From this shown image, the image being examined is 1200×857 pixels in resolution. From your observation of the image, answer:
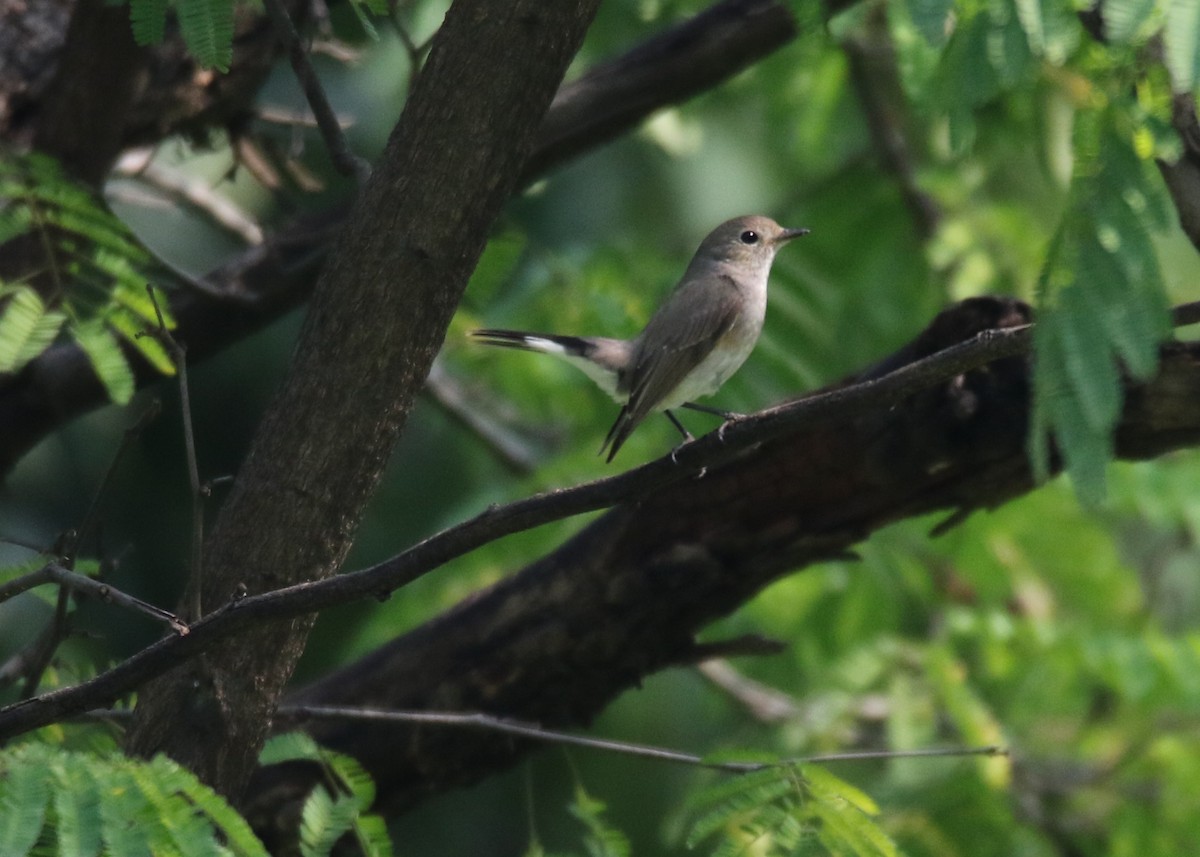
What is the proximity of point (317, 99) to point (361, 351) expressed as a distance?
26.9 inches

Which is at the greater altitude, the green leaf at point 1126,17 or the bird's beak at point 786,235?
the green leaf at point 1126,17

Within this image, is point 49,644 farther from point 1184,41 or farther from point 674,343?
point 1184,41

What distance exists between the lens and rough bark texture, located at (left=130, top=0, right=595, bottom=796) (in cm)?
300

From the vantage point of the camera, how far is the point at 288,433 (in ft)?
9.87

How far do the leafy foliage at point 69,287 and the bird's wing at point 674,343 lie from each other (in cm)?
138

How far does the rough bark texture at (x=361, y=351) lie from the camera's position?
2998mm

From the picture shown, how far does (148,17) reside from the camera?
3.27 metres

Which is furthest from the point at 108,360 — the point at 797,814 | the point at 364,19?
the point at 797,814

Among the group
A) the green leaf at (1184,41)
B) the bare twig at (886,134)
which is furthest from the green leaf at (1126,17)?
the bare twig at (886,134)

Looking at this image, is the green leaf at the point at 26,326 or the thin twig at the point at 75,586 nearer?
the thin twig at the point at 75,586

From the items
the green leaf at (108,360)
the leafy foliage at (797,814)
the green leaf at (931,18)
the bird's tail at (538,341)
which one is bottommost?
the leafy foliage at (797,814)

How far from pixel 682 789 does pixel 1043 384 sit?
5439 mm

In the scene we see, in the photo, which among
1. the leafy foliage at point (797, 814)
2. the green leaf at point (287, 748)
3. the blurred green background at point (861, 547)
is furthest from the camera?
the blurred green background at point (861, 547)

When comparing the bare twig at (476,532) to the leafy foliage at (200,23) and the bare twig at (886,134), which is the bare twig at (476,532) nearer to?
the leafy foliage at (200,23)
